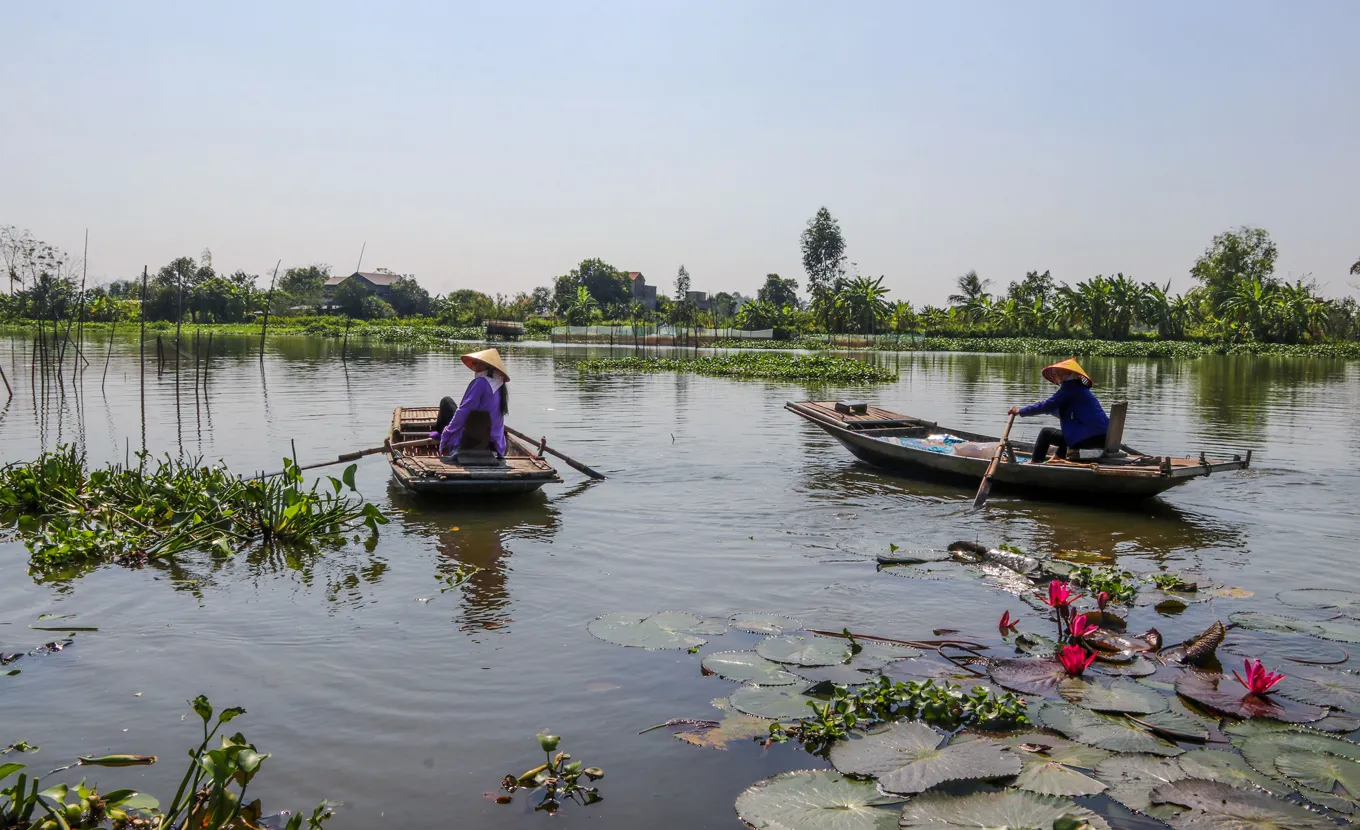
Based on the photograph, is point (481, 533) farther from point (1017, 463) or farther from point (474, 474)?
point (1017, 463)

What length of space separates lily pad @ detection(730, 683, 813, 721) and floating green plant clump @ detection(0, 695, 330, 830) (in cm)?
167

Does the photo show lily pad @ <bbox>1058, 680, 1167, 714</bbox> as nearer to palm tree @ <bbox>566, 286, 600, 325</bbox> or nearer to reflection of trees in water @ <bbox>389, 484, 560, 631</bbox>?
reflection of trees in water @ <bbox>389, 484, 560, 631</bbox>

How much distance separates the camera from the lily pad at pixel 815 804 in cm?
288

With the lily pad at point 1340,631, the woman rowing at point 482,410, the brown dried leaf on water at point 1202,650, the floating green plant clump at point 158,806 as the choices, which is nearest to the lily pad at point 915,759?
the brown dried leaf on water at point 1202,650

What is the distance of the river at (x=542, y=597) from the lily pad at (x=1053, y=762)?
31.0 inches

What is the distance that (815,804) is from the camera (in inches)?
118

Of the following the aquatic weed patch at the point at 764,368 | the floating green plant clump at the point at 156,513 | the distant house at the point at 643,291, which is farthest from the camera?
the distant house at the point at 643,291

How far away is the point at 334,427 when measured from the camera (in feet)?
44.0

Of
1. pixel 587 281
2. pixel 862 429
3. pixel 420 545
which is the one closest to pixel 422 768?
pixel 420 545

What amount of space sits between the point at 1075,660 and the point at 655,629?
6.55 ft

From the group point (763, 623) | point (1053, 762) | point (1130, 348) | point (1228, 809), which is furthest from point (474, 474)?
point (1130, 348)

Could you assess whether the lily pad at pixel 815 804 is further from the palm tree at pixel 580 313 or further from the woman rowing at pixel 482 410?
the palm tree at pixel 580 313

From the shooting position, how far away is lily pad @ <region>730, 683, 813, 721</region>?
12.2 feet

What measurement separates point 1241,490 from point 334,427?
443 inches
